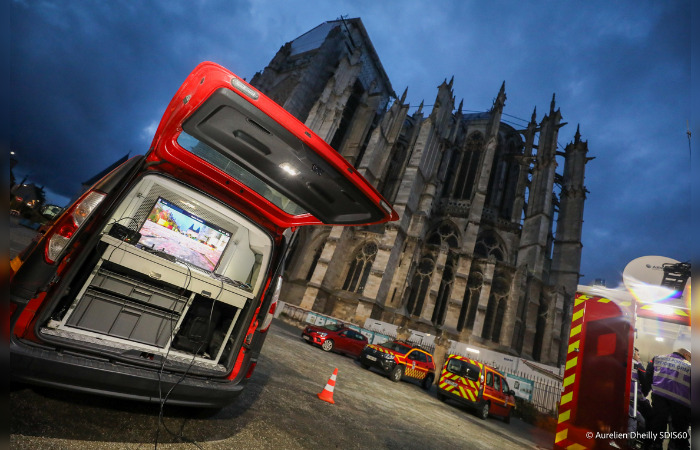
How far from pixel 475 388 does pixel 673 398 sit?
517 cm

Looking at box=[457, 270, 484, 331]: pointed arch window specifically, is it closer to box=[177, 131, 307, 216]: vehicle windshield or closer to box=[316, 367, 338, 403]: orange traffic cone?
box=[316, 367, 338, 403]: orange traffic cone

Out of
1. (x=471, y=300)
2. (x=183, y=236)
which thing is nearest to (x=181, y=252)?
(x=183, y=236)

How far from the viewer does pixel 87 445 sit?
5.68 ft

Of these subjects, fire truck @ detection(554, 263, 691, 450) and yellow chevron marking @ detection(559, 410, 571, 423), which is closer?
fire truck @ detection(554, 263, 691, 450)

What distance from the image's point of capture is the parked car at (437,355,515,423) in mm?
7883

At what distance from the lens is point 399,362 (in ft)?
29.4

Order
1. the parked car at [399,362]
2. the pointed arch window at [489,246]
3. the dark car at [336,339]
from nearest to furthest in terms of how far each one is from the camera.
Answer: the parked car at [399,362] < the dark car at [336,339] < the pointed arch window at [489,246]

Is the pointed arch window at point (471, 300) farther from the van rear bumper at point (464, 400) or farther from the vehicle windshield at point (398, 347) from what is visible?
the van rear bumper at point (464, 400)

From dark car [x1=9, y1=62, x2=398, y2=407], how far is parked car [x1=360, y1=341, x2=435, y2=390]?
6780mm

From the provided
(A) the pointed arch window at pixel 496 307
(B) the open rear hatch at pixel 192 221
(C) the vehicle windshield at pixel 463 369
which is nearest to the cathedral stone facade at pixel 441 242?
(A) the pointed arch window at pixel 496 307

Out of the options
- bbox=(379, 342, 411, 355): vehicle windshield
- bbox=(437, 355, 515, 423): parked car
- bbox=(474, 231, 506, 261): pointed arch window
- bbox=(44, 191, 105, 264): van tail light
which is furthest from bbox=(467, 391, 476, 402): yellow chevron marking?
bbox=(474, 231, 506, 261): pointed arch window

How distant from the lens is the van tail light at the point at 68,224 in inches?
70.3

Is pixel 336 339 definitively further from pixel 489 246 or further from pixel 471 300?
pixel 489 246

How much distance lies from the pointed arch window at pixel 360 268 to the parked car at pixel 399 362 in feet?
25.6
